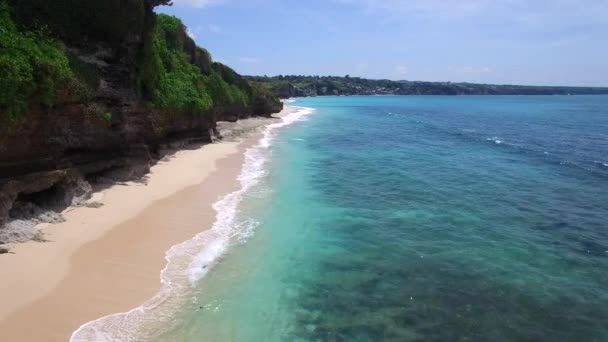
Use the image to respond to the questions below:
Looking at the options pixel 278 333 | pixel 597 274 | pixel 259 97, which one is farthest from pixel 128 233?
pixel 259 97

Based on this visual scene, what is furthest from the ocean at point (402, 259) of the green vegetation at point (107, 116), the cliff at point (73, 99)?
the green vegetation at point (107, 116)

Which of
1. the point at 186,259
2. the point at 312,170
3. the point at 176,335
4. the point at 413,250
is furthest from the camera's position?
the point at 312,170

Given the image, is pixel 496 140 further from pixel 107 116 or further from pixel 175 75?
pixel 107 116

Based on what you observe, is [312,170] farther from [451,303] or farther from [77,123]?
[451,303]

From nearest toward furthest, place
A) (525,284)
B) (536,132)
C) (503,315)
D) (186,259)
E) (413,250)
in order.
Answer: (503,315)
(525,284)
(186,259)
(413,250)
(536,132)

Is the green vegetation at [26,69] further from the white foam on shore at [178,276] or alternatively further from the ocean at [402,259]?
the ocean at [402,259]

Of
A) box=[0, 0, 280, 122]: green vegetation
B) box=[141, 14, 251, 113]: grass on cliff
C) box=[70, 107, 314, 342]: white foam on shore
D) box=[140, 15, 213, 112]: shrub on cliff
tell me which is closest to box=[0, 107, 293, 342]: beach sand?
box=[70, 107, 314, 342]: white foam on shore

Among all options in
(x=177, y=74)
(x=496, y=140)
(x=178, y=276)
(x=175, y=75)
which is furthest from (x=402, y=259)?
(x=496, y=140)
